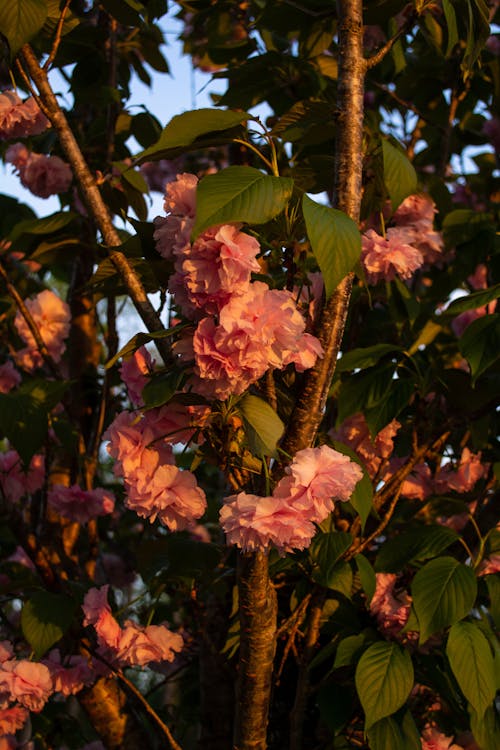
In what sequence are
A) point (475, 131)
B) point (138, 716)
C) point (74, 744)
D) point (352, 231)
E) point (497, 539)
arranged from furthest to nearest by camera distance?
point (74, 744), point (475, 131), point (138, 716), point (497, 539), point (352, 231)

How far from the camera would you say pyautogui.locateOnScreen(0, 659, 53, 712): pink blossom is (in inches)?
60.4

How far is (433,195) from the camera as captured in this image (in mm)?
2033

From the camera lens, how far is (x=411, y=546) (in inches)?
60.7

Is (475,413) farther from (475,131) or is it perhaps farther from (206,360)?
(475,131)

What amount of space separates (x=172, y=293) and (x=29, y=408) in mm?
755

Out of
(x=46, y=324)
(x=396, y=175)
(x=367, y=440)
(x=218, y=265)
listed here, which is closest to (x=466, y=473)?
(x=367, y=440)

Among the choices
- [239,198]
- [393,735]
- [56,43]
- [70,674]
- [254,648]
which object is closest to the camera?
[239,198]

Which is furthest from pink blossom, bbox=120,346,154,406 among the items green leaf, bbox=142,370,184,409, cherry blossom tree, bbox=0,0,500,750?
green leaf, bbox=142,370,184,409

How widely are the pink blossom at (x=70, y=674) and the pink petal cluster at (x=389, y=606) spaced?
24.1 inches

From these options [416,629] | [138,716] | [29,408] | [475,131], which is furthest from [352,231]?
[475,131]

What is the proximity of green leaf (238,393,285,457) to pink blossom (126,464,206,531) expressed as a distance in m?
0.16

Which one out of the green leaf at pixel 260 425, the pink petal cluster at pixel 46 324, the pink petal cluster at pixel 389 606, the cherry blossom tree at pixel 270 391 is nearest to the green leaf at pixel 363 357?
the cherry blossom tree at pixel 270 391

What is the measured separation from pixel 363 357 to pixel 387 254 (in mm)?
207

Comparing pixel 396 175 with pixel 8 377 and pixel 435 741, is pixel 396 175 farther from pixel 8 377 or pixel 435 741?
pixel 8 377
